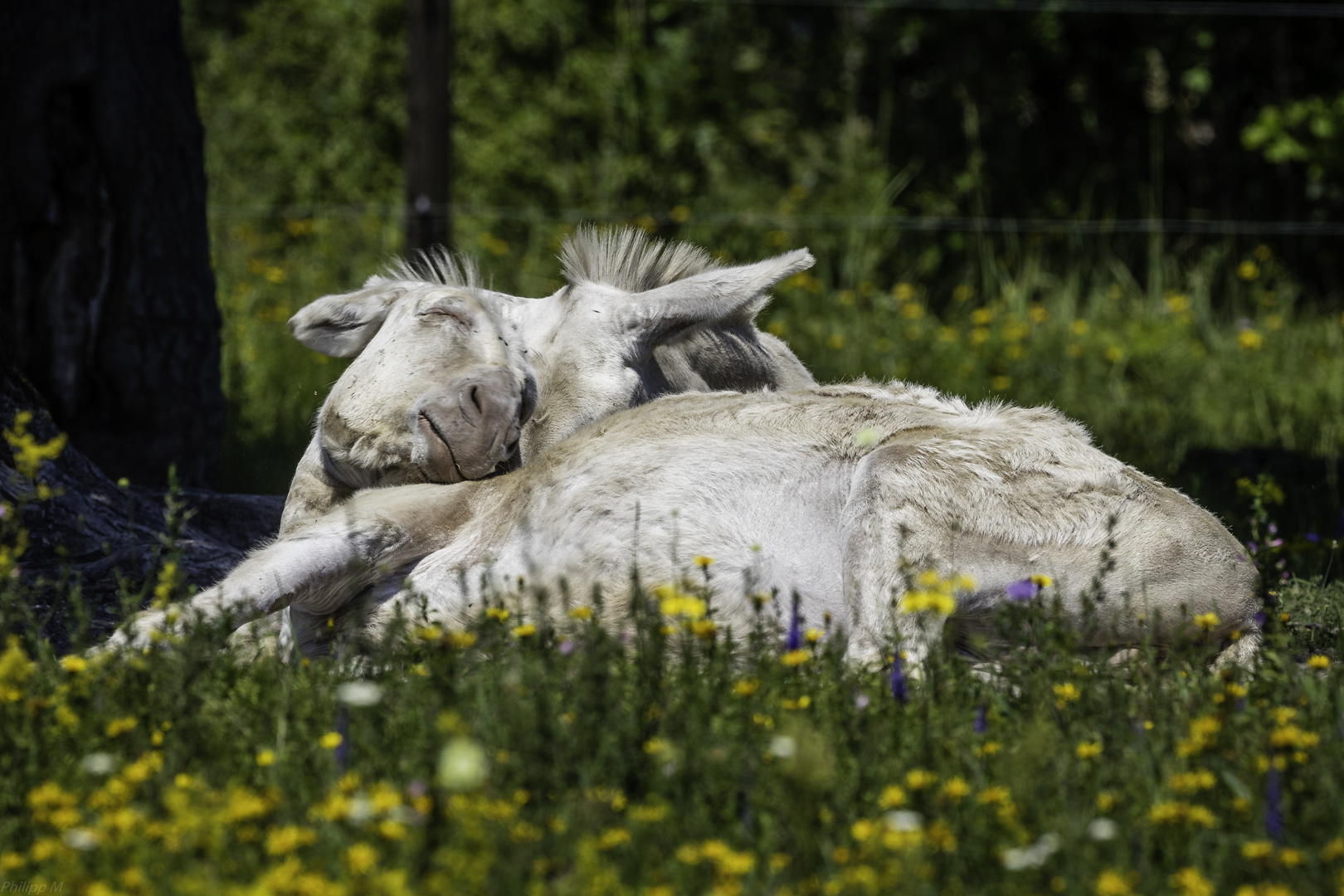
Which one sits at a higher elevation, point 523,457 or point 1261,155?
point 1261,155

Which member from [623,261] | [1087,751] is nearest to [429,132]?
[623,261]

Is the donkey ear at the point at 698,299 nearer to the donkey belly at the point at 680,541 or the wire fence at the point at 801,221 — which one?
the donkey belly at the point at 680,541

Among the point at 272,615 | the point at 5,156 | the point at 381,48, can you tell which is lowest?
the point at 272,615

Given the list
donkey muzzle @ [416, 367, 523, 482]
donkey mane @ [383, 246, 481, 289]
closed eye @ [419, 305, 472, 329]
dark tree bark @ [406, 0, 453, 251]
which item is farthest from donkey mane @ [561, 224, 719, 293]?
dark tree bark @ [406, 0, 453, 251]

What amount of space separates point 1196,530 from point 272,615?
2.53 meters

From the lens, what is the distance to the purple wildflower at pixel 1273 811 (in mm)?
1942

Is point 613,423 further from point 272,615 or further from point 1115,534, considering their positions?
point 1115,534

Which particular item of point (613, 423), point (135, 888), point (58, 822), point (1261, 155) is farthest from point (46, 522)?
point (1261, 155)

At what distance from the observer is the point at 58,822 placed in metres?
1.88

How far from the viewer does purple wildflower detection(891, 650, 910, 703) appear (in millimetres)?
2537

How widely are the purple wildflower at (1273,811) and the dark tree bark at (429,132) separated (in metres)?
7.44

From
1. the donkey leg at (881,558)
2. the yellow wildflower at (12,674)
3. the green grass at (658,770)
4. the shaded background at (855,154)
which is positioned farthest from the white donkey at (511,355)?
the shaded background at (855,154)

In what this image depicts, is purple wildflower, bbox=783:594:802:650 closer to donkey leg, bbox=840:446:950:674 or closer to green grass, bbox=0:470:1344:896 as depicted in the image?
green grass, bbox=0:470:1344:896

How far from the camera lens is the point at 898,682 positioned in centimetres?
254
